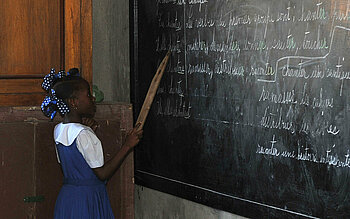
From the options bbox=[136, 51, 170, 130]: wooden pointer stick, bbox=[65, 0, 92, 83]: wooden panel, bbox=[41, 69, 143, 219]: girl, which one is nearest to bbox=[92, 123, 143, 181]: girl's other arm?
bbox=[41, 69, 143, 219]: girl

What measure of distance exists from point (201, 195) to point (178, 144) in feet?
1.18

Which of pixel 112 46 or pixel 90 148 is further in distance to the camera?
pixel 112 46

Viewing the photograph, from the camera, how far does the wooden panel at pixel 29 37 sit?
11.5 ft

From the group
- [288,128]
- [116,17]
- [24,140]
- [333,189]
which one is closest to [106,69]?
[116,17]

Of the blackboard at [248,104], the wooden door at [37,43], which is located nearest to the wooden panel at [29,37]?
the wooden door at [37,43]

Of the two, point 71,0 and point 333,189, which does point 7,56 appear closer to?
point 71,0

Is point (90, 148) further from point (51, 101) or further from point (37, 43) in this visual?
point (37, 43)

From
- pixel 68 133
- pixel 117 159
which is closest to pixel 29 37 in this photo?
pixel 68 133

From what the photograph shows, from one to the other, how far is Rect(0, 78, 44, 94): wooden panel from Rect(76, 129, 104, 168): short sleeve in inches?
18.5

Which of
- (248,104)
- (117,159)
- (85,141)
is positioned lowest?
(117,159)

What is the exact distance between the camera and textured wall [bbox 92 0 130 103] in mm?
→ 4332

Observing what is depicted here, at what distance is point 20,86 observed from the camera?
11.6 feet

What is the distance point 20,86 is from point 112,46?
96 cm

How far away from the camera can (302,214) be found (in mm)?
2873
